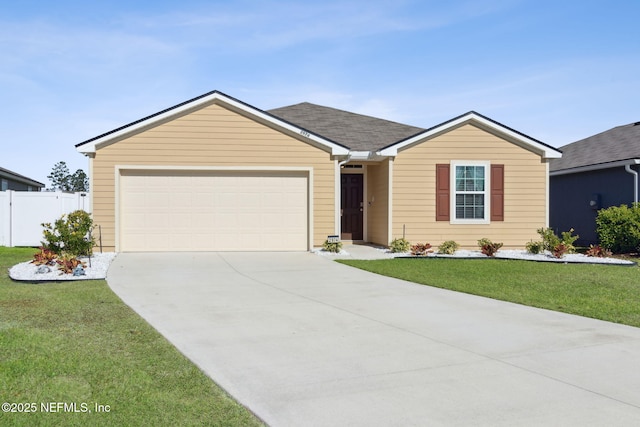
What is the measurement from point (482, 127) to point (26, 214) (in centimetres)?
A: 1503

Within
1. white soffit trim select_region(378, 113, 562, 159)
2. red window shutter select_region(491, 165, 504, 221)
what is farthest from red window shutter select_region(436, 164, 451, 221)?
red window shutter select_region(491, 165, 504, 221)

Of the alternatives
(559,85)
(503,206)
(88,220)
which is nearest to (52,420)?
(88,220)

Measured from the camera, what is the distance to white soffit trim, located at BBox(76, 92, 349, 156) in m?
13.9

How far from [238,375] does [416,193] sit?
39.1ft

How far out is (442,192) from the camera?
15.6m

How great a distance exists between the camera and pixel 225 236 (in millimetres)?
14578

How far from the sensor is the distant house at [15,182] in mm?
24109

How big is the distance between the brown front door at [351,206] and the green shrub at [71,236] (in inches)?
317

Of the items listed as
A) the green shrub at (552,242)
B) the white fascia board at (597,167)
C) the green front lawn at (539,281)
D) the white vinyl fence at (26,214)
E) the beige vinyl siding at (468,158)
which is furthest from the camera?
the white vinyl fence at (26,214)

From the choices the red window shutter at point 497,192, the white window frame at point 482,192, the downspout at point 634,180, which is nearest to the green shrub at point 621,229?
the downspout at point 634,180

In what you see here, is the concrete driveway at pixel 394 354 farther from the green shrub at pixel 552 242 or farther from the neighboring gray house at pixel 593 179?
the neighboring gray house at pixel 593 179

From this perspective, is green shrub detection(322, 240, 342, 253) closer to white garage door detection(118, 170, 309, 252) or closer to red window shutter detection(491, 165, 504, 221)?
white garage door detection(118, 170, 309, 252)

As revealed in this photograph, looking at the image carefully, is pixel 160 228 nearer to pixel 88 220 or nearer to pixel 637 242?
pixel 88 220

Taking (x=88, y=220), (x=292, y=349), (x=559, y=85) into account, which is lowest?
(x=292, y=349)
